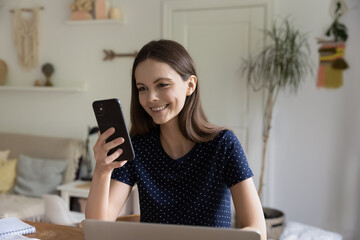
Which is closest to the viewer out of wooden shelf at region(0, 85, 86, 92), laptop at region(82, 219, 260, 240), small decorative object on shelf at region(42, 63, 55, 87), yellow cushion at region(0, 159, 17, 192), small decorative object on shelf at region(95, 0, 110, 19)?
laptop at region(82, 219, 260, 240)

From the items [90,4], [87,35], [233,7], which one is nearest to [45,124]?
[87,35]

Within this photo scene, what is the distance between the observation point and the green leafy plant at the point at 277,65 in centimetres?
312

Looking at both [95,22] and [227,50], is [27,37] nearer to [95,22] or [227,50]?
[95,22]

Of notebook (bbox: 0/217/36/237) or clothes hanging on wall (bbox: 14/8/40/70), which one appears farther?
clothes hanging on wall (bbox: 14/8/40/70)

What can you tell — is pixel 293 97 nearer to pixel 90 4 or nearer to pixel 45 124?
pixel 90 4

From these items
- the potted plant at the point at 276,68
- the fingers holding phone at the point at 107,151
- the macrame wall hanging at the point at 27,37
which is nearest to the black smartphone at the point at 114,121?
the fingers holding phone at the point at 107,151

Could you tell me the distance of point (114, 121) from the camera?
1.23m

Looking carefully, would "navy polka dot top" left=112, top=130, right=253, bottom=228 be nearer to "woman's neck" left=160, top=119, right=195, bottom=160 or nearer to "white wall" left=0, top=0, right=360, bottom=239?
"woman's neck" left=160, top=119, right=195, bottom=160

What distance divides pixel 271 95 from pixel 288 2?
2.37 ft

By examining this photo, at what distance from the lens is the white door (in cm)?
339

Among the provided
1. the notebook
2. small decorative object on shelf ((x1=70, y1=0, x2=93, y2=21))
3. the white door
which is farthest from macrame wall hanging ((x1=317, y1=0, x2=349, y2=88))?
the notebook

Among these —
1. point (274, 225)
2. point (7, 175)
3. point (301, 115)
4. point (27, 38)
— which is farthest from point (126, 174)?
point (27, 38)

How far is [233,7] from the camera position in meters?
3.43

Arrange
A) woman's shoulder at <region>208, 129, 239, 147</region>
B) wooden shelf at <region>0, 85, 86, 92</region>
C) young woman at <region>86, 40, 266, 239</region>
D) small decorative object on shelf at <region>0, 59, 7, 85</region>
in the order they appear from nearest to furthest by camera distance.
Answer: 1. young woman at <region>86, 40, 266, 239</region>
2. woman's shoulder at <region>208, 129, 239, 147</region>
3. wooden shelf at <region>0, 85, 86, 92</region>
4. small decorative object on shelf at <region>0, 59, 7, 85</region>
